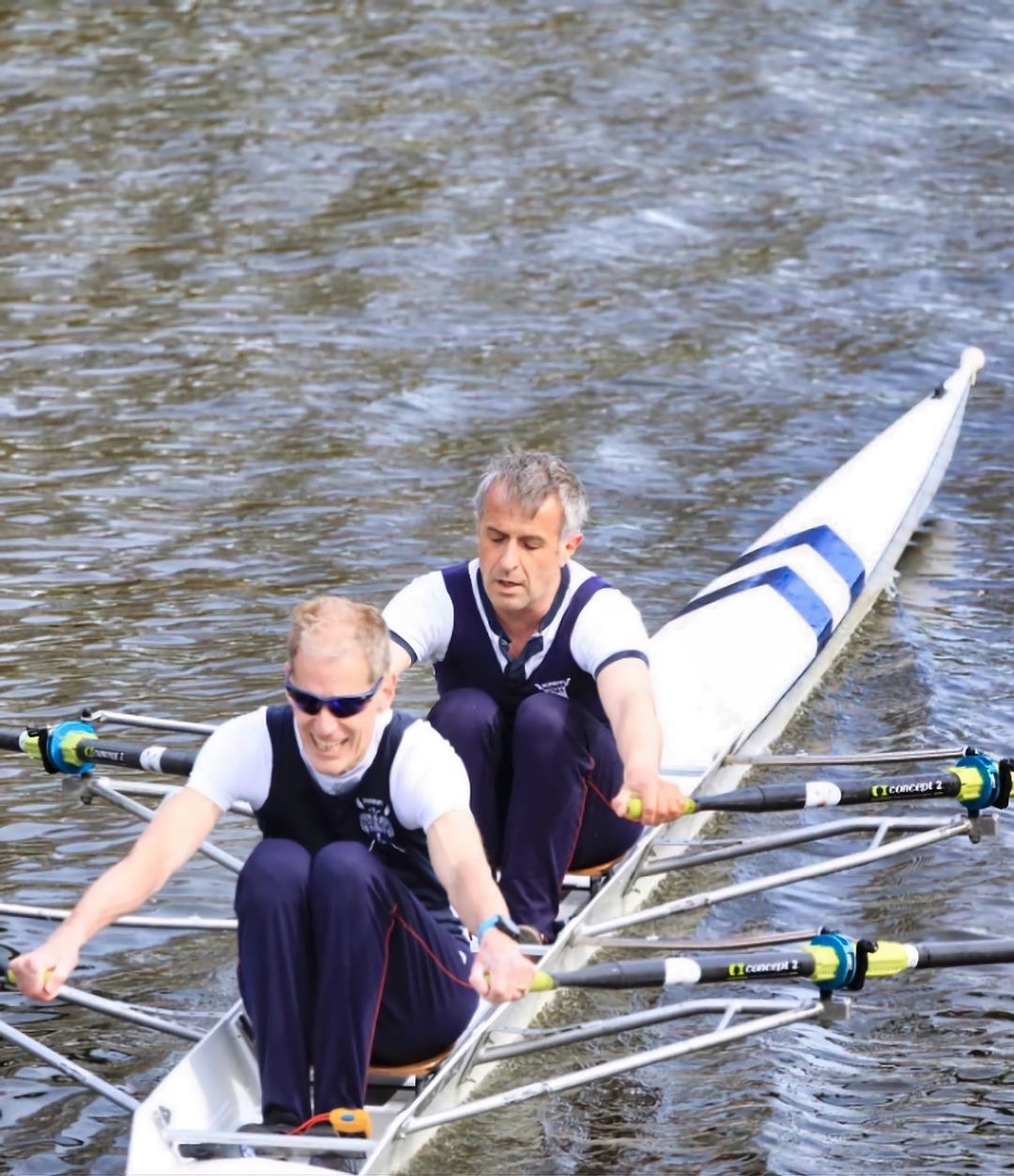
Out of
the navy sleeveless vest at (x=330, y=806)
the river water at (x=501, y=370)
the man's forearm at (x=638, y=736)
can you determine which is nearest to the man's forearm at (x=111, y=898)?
the navy sleeveless vest at (x=330, y=806)

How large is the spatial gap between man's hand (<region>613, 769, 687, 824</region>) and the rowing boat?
0.59 m

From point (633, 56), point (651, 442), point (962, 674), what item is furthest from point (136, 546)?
point (633, 56)

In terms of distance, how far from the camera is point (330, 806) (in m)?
5.34

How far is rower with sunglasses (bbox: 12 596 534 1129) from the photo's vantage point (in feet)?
16.5

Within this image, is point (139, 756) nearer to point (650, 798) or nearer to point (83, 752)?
point (83, 752)

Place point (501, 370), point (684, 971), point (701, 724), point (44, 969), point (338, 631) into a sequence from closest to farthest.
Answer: point (44, 969)
point (338, 631)
point (684, 971)
point (701, 724)
point (501, 370)

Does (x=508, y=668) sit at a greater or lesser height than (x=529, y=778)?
greater

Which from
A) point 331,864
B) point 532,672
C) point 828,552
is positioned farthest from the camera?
point 828,552

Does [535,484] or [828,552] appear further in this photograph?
[828,552]

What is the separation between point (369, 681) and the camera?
5.08 metres

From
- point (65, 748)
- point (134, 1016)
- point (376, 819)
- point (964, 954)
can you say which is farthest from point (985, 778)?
point (65, 748)

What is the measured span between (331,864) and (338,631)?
23.6 inches

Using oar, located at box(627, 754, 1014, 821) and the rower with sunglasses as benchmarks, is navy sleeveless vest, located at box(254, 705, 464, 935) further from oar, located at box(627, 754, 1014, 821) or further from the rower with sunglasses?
oar, located at box(627, 754, 1014, 821)

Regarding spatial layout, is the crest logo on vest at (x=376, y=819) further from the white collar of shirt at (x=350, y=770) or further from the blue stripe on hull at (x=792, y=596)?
the blue stripe on hull at (x=792, y=596)
